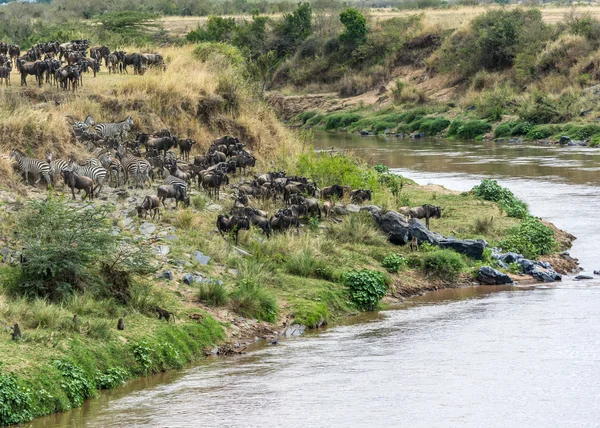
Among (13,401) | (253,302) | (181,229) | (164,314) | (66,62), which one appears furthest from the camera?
(66,62)

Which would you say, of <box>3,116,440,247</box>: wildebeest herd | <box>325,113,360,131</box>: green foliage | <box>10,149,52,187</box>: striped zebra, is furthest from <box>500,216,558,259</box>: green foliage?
<box>325,113,360,131</box>: green foliage

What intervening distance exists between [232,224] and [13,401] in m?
8.82

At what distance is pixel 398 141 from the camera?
58000mm

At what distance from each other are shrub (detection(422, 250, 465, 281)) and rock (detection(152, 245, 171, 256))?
560cm

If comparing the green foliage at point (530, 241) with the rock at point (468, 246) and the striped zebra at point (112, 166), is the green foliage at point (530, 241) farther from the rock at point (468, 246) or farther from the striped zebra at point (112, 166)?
the striped zebra at point (112, 166)

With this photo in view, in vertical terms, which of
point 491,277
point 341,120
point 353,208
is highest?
point 353,208

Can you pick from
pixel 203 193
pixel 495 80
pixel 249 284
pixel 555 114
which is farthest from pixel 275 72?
pixel 249 284

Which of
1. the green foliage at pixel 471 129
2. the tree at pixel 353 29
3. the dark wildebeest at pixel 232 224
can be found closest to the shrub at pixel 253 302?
the dark wildebeest at pixel 232 224

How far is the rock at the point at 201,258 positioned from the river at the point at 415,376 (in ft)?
9.01

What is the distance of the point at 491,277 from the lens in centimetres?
2203

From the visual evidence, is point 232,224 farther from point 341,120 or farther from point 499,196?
point 341,120

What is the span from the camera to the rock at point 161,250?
19500mm

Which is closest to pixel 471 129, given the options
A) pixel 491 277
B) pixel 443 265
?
pixel 491 277

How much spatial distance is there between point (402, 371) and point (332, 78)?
65280mm
